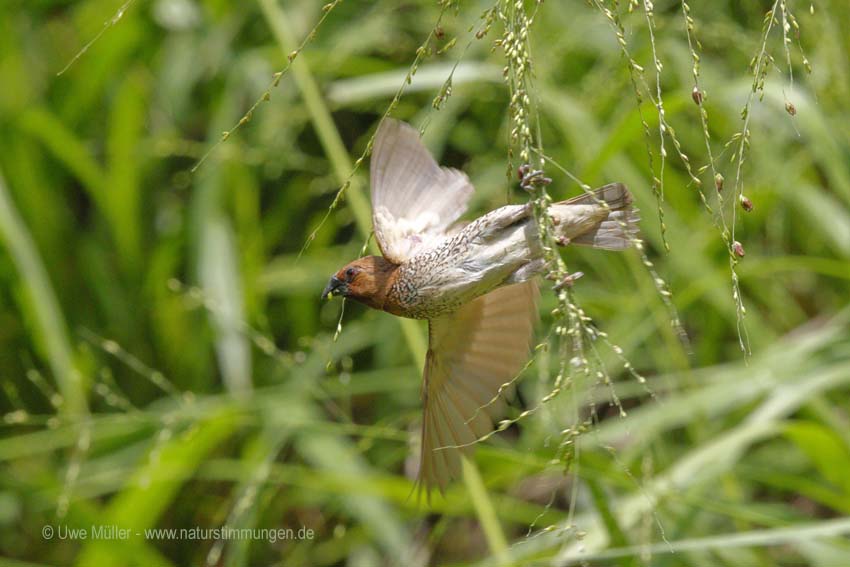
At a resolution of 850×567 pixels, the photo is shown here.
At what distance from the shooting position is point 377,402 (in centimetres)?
342

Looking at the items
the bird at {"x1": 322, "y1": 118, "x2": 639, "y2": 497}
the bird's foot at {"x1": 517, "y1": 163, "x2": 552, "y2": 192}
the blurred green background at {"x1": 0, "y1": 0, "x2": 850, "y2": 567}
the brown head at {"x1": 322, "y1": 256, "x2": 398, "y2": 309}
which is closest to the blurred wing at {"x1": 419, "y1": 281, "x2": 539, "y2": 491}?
the bird at {"x1": 322, "y1": 118, "x2": 639, "y2": 497}

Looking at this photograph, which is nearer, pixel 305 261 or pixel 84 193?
pixel 305 261

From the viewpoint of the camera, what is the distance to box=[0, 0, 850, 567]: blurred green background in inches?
98.9

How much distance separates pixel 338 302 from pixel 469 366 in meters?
1.46

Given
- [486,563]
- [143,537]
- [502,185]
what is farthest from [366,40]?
[486,563]

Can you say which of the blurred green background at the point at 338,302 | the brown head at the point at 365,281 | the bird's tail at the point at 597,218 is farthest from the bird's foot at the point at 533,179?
the blurred green background at the point at 338,302

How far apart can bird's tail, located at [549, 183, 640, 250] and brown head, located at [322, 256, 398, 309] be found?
0.34 m

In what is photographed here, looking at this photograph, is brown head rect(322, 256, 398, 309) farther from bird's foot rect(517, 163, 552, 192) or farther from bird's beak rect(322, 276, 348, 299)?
bird's foot rect(517, 163, 552, 192)

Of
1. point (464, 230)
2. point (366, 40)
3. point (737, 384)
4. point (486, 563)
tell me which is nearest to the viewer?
point (464, 230)

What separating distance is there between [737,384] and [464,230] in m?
1.21

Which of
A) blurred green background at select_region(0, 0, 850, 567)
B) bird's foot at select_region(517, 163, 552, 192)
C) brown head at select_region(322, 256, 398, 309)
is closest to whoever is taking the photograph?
bird's foot at select_region(517, 163, 552, 192)

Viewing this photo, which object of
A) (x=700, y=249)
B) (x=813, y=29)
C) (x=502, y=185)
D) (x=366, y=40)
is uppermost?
(x=366, y=40)

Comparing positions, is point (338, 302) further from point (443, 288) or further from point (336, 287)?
point (443, 288)

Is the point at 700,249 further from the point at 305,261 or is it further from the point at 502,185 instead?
the point at 305,261
